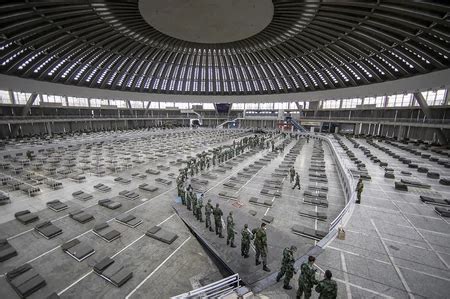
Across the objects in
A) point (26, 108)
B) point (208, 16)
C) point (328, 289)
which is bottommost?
point (328, 289)

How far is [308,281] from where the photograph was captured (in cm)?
627

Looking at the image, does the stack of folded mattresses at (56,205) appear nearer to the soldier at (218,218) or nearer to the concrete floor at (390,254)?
the soldier at (218,218)

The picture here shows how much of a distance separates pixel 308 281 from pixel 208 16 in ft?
100

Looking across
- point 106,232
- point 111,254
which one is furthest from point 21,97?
point 111,254

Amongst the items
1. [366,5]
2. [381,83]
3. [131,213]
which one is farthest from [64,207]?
[381,83]

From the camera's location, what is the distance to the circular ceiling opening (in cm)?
2444

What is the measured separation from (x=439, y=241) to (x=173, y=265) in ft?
40.3

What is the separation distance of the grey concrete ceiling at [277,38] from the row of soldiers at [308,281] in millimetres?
25434

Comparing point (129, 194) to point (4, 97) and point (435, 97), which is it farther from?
point (435, 97)

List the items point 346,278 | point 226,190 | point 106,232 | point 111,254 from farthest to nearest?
1. point 226,190
2. point 106,232
3. point 111,254
4. point 346,278

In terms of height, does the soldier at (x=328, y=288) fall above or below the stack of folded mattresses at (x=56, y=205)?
above

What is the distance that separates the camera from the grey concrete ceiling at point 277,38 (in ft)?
76.7

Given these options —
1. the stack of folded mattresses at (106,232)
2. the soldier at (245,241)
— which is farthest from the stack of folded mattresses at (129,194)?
the soldier at (245,241)

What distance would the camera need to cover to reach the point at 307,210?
14.7 m
